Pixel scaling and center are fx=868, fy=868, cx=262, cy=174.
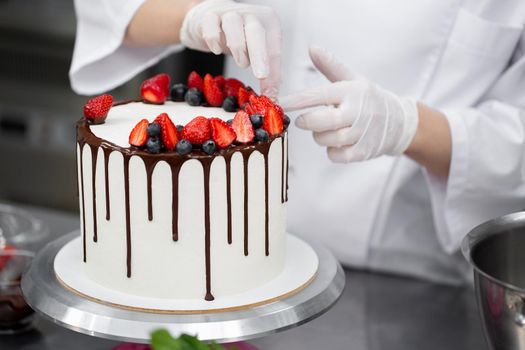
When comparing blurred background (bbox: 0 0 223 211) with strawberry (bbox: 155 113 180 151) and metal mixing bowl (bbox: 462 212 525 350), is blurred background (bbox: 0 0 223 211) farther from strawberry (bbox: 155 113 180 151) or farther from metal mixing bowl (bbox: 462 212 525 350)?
metal mixing bowl (bbox: 462 212 525 350)

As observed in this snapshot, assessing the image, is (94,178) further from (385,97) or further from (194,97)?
(385,97)

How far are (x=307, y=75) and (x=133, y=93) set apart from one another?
1.28 meters


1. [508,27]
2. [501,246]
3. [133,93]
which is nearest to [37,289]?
[501,246]

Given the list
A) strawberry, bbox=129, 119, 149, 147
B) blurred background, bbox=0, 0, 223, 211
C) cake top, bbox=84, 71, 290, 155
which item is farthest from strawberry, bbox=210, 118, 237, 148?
blurred background, bbox=0, 0, 223, 211

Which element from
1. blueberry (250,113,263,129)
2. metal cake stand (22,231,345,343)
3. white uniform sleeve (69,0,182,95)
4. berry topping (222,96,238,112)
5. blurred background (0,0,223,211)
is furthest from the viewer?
blurred background (0,0,223,211)

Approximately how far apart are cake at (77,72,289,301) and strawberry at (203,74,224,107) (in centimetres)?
11

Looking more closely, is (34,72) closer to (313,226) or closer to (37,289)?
(313,226)

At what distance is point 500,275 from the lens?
1.46 m

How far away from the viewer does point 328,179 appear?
2027 mm

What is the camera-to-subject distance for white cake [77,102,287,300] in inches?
53.7

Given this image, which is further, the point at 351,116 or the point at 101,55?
the point at 101,55

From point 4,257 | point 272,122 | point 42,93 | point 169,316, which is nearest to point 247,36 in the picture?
point 272,122

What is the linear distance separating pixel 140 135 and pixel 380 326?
67cm

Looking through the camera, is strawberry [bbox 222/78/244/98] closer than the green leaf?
No
